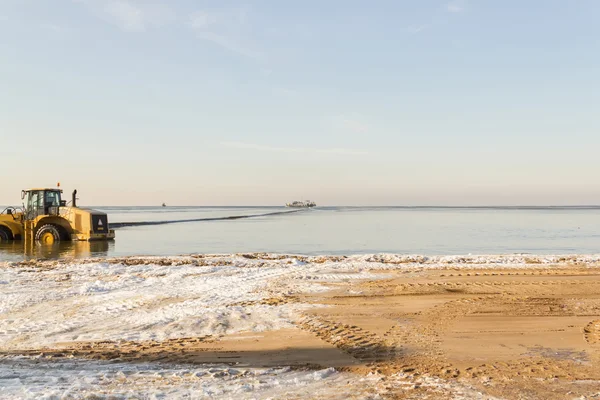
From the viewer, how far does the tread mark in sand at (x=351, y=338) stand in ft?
20.4

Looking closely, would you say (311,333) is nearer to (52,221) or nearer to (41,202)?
(52,221)

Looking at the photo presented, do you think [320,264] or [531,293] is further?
[320,264]

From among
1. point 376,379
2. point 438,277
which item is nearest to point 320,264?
point 438,277

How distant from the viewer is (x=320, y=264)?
15.3 m

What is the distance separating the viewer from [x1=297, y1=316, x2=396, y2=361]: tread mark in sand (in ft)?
20.4

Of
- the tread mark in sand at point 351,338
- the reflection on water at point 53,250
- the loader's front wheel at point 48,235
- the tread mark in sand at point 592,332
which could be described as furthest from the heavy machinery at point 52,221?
the tread mark in sand at point 592,332

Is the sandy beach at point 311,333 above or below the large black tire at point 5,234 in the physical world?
below

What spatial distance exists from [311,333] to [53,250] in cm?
1706

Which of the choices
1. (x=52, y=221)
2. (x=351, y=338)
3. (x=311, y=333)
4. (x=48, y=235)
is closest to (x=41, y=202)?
(x=52, y=221)

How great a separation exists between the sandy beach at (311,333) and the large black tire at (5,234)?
12596mm

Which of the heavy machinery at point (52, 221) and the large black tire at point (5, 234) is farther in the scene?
the large black tire at point (5, 234)

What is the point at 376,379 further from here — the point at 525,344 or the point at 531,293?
the point at 531,293

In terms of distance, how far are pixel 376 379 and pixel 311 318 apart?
2.92m

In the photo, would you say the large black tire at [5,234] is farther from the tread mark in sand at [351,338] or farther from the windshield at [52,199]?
the tread mark in sand at [351,338]
